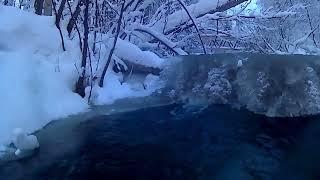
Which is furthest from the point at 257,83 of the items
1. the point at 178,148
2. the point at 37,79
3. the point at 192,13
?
the point at 37,79

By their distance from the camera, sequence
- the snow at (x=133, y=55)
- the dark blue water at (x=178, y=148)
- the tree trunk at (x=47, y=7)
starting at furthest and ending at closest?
1. the tree trunk at (x=47, y=7)
2. the snow at (x=133, y=55)
3. the dark blue water at (x=178, y=148)

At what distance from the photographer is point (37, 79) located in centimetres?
593

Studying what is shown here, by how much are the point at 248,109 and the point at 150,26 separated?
318 centimetres

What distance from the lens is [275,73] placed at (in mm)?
6965

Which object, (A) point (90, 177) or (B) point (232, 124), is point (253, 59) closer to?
(B) point (232, 124)

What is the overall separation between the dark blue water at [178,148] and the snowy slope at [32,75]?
15.4 inches

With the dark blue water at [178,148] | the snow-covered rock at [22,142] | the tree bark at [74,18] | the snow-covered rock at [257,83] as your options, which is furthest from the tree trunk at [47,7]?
the snow-covered rock at [22,142]

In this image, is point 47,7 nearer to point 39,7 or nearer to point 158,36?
point 39,7

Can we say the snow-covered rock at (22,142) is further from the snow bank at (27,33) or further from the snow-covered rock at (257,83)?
the snow-covered rock at (257,83)

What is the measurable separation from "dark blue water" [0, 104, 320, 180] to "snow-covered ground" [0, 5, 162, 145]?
396mm

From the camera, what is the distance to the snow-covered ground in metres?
5.38

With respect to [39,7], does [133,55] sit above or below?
below

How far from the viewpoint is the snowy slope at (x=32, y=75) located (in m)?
5.34

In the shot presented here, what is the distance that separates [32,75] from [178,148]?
7.33 feet
